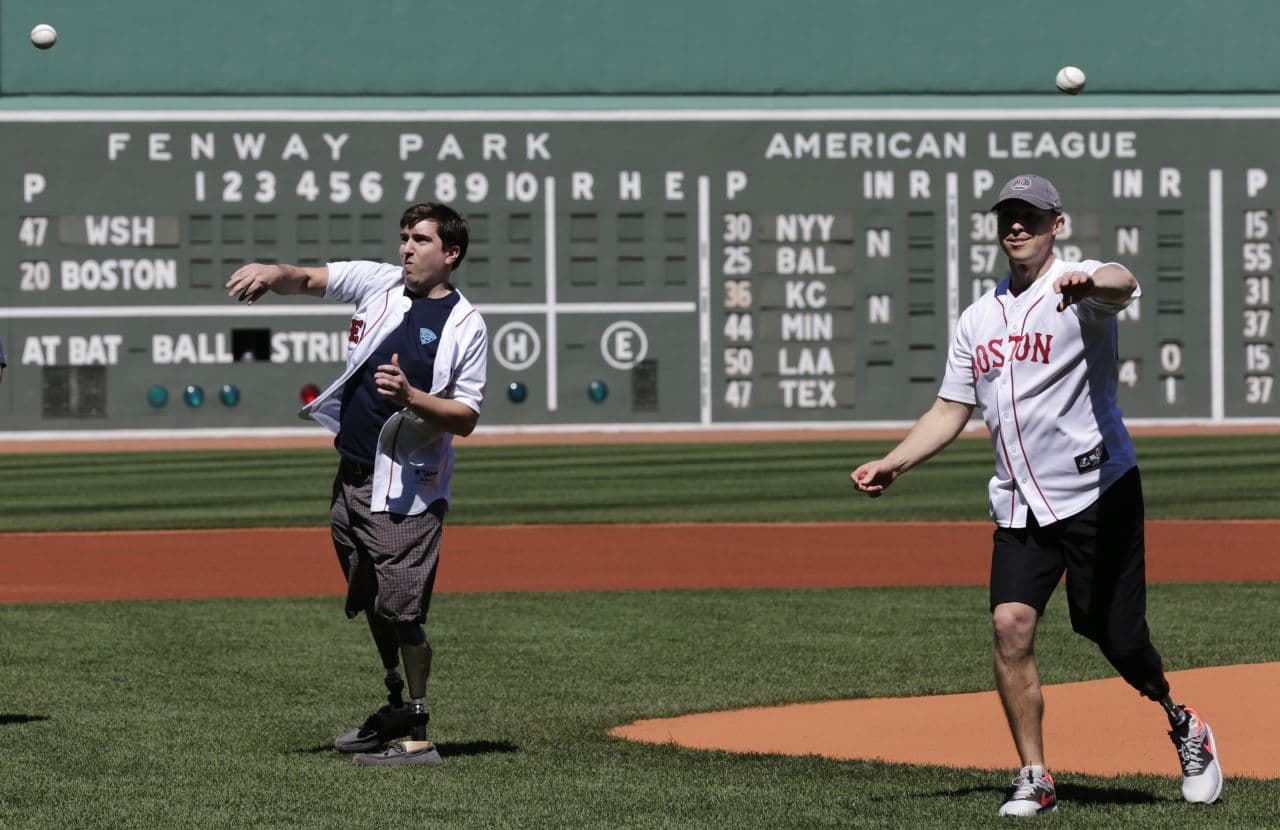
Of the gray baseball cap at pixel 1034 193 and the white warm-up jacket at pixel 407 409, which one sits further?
the white warm-up jacket at pixel 407 409

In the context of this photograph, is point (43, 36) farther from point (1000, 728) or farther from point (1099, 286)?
point (1099, 286)

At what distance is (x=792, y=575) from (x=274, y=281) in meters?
7.84

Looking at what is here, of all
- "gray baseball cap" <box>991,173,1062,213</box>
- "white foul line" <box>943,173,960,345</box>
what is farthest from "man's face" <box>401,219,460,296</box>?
"white foul line" <box>943,173,960,345</box>

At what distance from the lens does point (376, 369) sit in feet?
22.3

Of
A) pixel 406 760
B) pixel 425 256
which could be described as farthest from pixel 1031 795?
pixel 425 256

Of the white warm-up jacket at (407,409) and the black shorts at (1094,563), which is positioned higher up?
the white warm-up jacket at (407,409)

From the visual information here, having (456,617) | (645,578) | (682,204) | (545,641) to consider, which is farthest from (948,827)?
(682,204)

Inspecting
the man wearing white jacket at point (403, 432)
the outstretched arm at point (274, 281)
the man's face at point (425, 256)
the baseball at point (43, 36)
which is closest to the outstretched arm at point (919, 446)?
the man wearing white jacket at point (403, 432)

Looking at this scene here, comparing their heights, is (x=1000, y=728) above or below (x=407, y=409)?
below

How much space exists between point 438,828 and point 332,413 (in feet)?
6.00

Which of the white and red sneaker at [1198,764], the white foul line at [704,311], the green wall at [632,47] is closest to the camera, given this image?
the white and red sneaker at [1198,764]

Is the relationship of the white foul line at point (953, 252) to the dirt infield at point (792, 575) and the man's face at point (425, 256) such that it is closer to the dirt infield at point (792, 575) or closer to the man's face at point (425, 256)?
the dirt infield at point (792, 575)

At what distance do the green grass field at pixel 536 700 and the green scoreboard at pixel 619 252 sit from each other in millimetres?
17986

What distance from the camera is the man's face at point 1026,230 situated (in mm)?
5906
